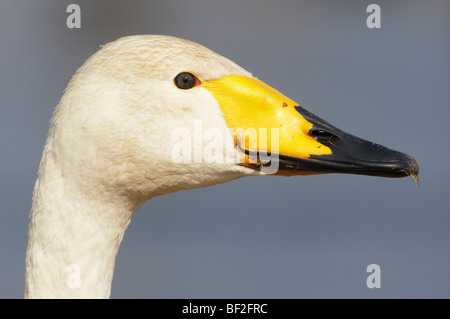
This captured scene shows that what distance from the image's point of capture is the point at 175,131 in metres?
3.44

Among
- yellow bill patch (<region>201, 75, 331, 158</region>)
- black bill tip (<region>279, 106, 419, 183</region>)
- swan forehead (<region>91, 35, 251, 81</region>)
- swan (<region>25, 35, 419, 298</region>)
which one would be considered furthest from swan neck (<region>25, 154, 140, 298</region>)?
black bill tip (<region>279, 106, 419, 183</region>)

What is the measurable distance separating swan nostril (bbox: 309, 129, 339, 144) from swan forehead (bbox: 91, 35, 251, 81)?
506 mm

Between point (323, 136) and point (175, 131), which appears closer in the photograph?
point (175, 131)

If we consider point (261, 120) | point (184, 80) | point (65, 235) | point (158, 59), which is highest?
point (158, 59)

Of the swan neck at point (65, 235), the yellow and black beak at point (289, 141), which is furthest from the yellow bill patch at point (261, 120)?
the swan neck at point (65, 235)

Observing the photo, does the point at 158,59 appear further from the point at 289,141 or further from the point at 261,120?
the point at 289,141

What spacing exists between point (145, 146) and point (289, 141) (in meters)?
0.72

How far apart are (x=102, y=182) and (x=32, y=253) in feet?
1.73

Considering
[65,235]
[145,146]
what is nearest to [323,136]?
[145,146]

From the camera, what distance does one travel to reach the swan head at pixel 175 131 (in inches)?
134

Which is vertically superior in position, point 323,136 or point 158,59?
point 158,59

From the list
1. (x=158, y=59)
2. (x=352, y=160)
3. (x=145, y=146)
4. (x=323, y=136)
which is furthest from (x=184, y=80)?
(x=352, y=160)

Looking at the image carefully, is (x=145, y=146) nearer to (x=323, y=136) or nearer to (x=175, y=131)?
(x=175, y=131)
